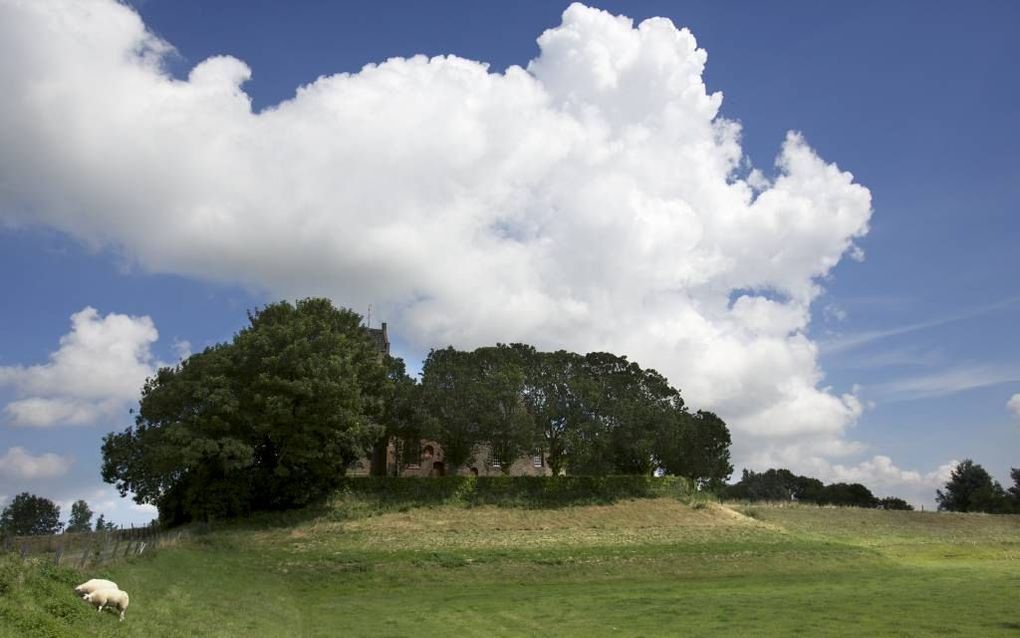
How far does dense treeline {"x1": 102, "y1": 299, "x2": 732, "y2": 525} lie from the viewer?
54469mm

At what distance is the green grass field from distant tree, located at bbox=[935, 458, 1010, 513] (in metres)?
47.2

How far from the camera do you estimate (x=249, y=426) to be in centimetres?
5575

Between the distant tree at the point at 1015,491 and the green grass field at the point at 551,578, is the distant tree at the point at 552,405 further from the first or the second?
the distant tree at the point at 1015,491

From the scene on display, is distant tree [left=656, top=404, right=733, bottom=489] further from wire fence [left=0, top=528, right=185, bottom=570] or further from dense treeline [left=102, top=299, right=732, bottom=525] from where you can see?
wire fence [left=0, top=528, right=185, bottom=570]

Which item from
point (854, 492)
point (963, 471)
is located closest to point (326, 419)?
point (963, 471)

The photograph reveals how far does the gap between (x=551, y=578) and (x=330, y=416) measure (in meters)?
21.9

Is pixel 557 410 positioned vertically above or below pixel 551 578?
above

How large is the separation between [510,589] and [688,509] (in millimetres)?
31459

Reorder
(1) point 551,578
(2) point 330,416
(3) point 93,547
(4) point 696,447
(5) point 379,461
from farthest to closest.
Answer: (4) point 696,447 → (5) point 379,461 → (2) point 330,416 → (1) point 551,578 → (3) point 93,547

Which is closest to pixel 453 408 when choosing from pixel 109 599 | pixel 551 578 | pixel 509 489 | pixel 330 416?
pixel 509 489

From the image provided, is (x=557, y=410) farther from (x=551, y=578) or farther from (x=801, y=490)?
(x=801, y=490)

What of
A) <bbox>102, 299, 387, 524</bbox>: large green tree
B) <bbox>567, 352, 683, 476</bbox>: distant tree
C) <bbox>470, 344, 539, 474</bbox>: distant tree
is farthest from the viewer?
<bbox>567, 352, 683, 476</bbox>: distant tree

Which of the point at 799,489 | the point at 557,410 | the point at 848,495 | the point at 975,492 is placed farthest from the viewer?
the point at 799,489

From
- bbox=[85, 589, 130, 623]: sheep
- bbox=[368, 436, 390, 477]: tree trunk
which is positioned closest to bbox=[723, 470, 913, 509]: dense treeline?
bbox=[368, 436, 390, 477]: tree trunk
